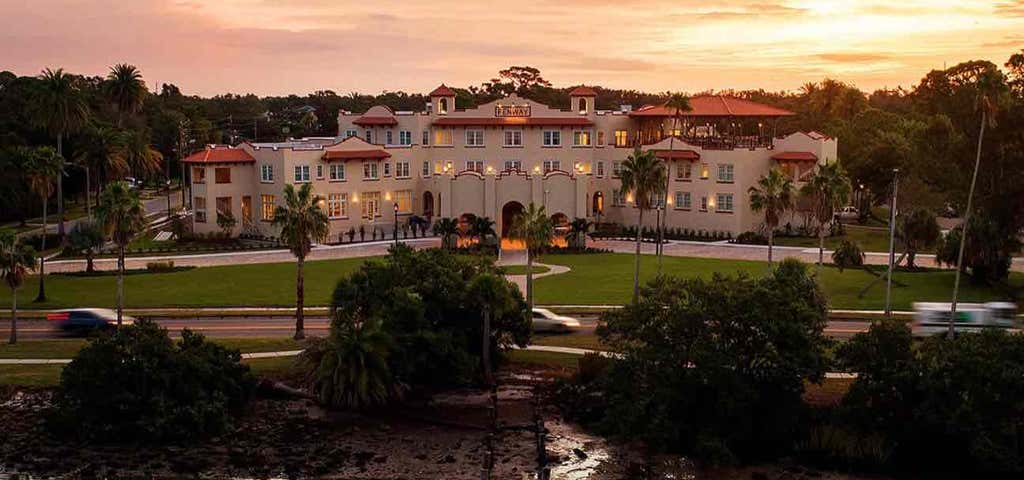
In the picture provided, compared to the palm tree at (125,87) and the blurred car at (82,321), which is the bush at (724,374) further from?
the palm tree at (125,87)

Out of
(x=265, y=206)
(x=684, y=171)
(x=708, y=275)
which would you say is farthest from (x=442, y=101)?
(x=708, y=275)

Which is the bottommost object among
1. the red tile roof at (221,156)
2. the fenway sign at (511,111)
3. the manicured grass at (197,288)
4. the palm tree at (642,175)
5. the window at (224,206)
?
the manicured grass at (197,288)

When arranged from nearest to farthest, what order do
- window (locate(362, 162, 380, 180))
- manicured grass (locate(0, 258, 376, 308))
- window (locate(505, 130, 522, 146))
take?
manicured grass (locate(0, 258, 376, 308)) → window (locate(362, 162, 380, 180)) → window (locate(505, 130, 522, 146))

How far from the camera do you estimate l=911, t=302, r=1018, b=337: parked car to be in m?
48.1

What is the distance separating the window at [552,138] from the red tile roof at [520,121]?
86cm

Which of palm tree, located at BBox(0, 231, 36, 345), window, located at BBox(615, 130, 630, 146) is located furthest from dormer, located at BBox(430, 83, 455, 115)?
palm tree, located at BBox(0, 231, 36, 345)

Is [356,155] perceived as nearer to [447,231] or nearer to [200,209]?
[200,209]

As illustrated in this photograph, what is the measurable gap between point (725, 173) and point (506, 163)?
19.9 m

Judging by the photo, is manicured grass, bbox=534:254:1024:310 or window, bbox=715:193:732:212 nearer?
manicured grass, bbox=534:254:1024:310

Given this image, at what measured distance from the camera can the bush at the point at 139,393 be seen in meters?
34.9

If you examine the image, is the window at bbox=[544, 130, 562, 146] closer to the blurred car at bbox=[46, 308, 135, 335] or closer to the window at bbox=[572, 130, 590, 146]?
the window at bbox=[572, 130, 590, 146]

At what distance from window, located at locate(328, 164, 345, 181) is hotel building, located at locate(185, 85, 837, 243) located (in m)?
0.09

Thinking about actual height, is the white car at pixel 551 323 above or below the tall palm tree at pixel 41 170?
below

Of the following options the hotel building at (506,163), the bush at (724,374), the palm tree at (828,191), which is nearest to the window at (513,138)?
the hotel building at (506,163)
